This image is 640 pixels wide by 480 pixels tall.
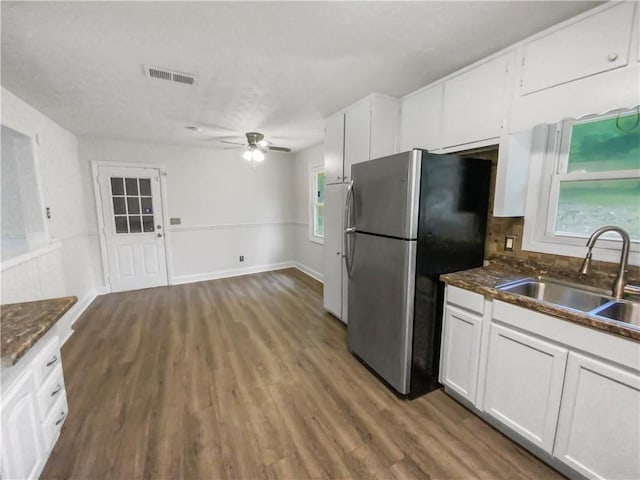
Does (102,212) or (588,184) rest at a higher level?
(588,184)

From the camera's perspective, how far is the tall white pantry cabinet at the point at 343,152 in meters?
2.58

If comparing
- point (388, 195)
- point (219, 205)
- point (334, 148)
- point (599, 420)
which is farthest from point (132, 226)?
→ point (599, 420)

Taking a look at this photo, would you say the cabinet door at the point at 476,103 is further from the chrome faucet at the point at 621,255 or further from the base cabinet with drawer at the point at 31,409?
the base cabinet with drawer at the point at 31,409

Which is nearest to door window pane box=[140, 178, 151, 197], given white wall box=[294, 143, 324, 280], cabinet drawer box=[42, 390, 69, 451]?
white wall box=[294, 143, 324, 280]

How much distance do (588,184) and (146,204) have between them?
528 cm

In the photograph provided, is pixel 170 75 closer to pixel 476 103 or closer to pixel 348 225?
pixel 348 225

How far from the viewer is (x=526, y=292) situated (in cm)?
182

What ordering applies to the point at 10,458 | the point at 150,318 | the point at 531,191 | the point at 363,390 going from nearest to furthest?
the point at 10,458, the point at 531,191, the point at 363,390, the point at 150,318

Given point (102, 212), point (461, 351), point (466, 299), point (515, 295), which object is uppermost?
point (102, 212)

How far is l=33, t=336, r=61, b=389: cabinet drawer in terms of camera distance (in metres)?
1.30

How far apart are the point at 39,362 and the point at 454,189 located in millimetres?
2598

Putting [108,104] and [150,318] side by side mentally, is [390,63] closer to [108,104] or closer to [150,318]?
[108,104]

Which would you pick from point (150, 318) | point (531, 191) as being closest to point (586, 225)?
point (531, 191)

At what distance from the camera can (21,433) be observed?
1.17 metres
